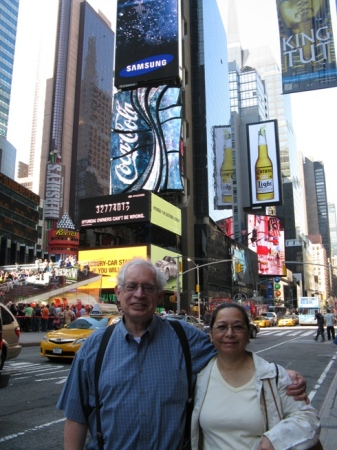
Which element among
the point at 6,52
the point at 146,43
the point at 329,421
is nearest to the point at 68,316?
the point at 329,421

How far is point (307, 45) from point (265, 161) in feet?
201

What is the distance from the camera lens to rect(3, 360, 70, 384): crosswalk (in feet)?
34.5

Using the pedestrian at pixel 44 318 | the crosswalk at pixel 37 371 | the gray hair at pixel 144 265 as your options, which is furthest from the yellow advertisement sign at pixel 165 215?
the gray hair at pixel 144 265

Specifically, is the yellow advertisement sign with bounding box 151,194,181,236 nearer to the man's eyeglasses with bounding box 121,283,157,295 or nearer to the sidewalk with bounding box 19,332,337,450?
the sidewalk with bounding box 19,332,337,450

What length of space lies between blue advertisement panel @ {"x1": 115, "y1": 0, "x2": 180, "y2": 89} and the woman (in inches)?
2627

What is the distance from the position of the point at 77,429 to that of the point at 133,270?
98 cm

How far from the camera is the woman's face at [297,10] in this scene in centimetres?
1372

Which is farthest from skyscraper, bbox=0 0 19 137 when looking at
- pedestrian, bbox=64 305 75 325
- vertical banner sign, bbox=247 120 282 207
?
pedestrian, bbox=64 305 75 325

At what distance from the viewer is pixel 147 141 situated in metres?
63.3

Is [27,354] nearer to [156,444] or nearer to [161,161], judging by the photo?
[156,444]

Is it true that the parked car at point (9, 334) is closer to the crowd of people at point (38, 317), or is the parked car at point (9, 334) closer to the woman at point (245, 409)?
the woman at point (245, 409)

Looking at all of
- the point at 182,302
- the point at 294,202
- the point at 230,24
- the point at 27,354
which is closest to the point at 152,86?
the point at 182,302

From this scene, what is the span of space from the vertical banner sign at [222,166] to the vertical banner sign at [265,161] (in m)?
5.25

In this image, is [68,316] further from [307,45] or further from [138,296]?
[138,296]
